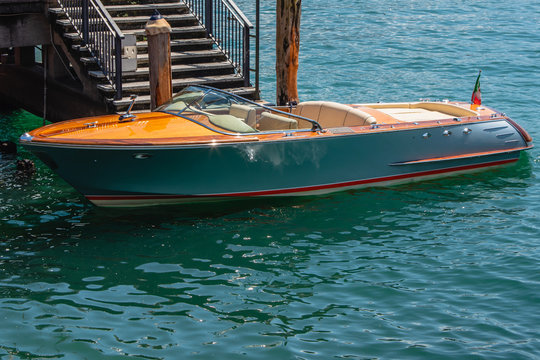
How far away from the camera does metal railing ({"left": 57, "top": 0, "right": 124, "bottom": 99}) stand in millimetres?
12555

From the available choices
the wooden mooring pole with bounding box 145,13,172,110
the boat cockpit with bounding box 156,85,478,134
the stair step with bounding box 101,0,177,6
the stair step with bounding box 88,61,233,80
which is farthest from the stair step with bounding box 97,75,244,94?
the stair step with bounding box 101,0,177,6

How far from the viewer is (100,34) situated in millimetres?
13406

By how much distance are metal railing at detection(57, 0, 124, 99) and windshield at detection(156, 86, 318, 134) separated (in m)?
1.72

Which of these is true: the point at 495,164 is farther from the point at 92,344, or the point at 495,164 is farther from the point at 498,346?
the point at 92,344

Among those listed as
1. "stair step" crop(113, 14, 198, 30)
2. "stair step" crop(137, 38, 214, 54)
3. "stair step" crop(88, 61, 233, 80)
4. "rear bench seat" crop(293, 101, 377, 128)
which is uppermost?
"stair step" crop(113, 14, 198, 30)

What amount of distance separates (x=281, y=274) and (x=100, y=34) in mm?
6539

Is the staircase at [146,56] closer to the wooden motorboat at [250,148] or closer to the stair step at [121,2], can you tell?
the stair step at [121,2]

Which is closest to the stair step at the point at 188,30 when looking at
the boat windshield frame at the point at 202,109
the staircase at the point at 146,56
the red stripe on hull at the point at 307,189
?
the staircase at the point at 146,56

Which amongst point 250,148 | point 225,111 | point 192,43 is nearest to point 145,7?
A: point 192,43

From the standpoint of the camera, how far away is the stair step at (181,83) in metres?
12.9

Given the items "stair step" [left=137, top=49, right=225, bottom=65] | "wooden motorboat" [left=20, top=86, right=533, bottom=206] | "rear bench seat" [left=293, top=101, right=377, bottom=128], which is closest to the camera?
"wooden motorboat" [left=20, top=86, right=533, bottom=206]

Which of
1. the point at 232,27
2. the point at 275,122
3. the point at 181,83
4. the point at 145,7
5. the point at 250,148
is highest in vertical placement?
the point at 145,7

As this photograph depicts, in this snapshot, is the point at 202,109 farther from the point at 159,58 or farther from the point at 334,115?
the point at 334,115

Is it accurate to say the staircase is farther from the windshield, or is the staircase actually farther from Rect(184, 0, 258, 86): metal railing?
the windshield
